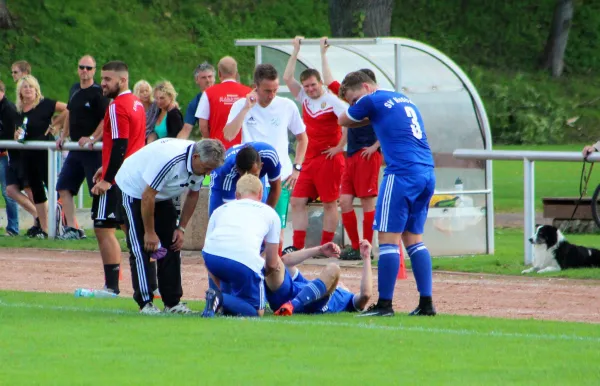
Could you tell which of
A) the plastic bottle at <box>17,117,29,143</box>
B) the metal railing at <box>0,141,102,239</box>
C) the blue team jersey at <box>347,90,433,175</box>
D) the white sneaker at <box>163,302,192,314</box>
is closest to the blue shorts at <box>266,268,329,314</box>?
the white sneaker at <box>163,302,192,314</box>

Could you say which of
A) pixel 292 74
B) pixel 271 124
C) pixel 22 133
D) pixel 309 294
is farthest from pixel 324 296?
pixel 22 133

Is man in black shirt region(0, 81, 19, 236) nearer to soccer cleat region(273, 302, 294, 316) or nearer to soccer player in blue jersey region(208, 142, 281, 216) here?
soccer player in blue jersey region(208, 142, 281, 216)

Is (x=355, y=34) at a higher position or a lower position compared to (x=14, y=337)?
higher

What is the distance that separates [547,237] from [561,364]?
5.94 meters

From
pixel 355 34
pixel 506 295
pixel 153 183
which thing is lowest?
pixel 506 295

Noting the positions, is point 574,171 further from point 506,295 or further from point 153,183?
point 153,183

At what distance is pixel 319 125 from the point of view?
1442 cm

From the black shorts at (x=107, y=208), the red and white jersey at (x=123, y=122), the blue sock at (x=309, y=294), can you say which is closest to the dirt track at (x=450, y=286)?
the black shorts at (x=107, y=208)

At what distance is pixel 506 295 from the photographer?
474 inches

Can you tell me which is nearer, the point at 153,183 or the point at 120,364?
the point at 120,364

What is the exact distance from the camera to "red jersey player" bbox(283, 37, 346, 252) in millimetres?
14344

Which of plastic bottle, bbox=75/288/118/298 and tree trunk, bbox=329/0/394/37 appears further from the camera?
tree trunk, bbox=329/0/394/37

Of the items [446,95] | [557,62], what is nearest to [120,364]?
[446,95]

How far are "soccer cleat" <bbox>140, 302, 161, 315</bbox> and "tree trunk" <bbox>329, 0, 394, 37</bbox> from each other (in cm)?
1345
